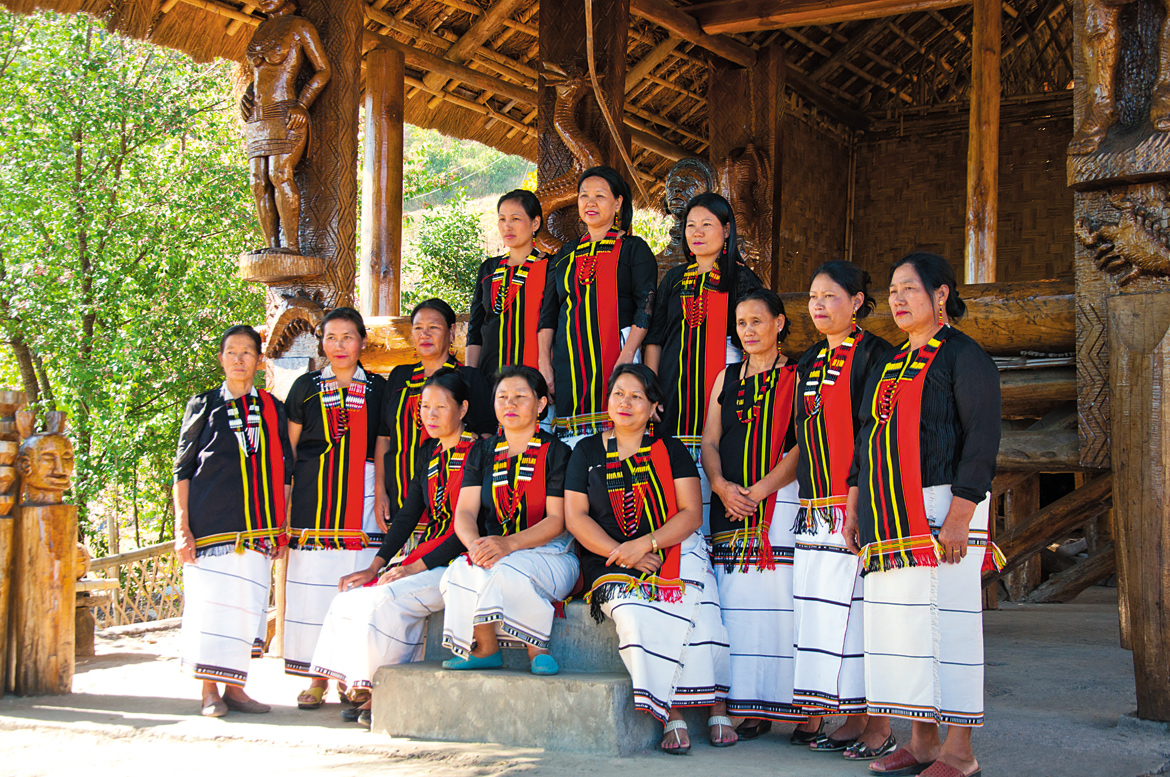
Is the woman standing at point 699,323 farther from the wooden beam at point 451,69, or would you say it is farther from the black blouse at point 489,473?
the wooden beam at point 451,69

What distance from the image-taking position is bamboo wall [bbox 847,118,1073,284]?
9289 millimetres

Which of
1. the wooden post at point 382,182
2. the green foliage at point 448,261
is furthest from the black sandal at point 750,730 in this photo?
the green foliage at point 448,261

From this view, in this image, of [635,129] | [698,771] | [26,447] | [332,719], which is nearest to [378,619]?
[332,719]

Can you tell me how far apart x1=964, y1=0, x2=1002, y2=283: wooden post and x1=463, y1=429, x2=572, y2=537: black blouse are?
403 centimetres

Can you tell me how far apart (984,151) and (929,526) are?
15.0ft

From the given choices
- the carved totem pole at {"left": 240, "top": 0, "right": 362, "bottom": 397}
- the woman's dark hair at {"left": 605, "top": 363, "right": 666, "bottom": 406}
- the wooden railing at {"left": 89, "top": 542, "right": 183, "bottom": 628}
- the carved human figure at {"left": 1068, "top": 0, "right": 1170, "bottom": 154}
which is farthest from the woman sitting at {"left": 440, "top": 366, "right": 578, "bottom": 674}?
the wooden railing at {"left": 89, "top": 542, "right": 183, "bottom": 628}

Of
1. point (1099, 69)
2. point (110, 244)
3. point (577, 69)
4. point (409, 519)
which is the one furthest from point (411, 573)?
point (110, 244)

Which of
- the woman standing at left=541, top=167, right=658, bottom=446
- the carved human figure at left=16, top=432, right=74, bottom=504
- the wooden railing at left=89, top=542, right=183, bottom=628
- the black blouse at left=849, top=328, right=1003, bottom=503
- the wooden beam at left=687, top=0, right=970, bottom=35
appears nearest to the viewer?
the black blouse at left=849, top=328, right=1003, bottom=503

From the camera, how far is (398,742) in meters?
3.46

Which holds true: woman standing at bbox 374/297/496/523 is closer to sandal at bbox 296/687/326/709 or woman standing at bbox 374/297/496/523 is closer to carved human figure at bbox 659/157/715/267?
sandal at bbox 296/687/326/709

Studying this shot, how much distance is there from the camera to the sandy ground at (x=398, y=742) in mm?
3107

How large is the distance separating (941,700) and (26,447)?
4.13m

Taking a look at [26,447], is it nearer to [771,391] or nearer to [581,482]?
[581,482]

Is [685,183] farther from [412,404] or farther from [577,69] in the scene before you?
[412,404]
